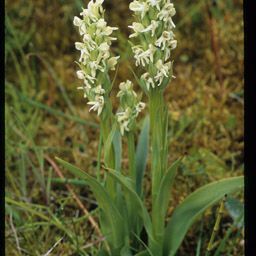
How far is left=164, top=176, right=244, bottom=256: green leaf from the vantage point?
1.72 meters

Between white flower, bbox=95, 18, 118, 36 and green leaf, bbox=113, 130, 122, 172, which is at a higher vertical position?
white flower, bbox=95, 18, 118, 36

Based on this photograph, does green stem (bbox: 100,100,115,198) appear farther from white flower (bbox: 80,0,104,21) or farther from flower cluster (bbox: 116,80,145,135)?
white flower (bbox: 80,0,104,21)

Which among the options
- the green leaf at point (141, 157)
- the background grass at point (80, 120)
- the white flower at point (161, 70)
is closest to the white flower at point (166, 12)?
the white flower at point (161, 70)

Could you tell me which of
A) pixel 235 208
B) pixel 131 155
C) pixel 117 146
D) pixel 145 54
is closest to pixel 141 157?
pixel 117 146

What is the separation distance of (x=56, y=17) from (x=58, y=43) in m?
0.14

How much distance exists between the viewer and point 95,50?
166 centimetres

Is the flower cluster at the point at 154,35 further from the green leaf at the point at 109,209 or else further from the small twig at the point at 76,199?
the small twig at the point at 76,199

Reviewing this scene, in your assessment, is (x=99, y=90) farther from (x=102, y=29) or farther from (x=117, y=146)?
(x=117, y=146)

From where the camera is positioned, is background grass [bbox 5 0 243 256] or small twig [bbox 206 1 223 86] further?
small twig [bbox 206 1 223 86]

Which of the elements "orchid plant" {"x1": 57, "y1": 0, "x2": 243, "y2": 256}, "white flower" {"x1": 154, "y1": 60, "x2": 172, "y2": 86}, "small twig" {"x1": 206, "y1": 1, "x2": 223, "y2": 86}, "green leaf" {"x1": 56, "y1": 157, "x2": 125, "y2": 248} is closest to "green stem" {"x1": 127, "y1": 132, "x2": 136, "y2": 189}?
"orchid plant" {"x1": 57, "y1": 0, "x2": 243, "y2": 256}

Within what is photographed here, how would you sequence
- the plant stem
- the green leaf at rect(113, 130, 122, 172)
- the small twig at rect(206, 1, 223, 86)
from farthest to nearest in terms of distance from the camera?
1. the small twig at rect(206, 1, 223, 86)
2. the green leaf at rect(113, 130, 122, 172)
3. the plant stem

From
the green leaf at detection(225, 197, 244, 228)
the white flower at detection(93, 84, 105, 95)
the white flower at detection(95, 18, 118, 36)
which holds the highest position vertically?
the white flower at detection(95, 18, 118, 36)

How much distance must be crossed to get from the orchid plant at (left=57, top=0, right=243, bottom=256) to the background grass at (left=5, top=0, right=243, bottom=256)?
161mm
